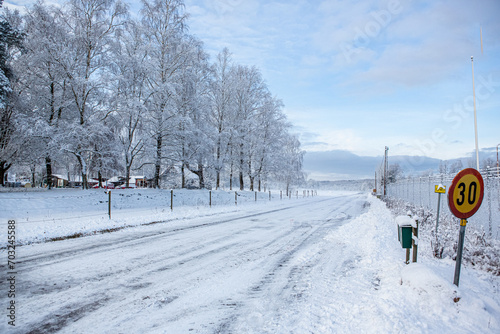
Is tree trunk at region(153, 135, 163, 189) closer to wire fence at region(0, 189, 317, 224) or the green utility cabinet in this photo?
wire fence at region(0, 189, 317, 224)

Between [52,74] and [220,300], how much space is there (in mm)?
20482

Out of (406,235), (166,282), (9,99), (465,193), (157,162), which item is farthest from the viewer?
(157,162)

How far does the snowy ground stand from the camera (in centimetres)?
315

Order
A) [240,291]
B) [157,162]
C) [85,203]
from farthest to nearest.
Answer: [157,162] < [85,203] < [240,291]

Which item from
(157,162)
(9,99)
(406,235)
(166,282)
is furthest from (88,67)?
(406,235)

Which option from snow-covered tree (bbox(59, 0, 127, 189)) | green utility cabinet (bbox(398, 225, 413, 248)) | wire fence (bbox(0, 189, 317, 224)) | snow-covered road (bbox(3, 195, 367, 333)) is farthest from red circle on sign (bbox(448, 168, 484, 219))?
snow-covered tree (bbox(59, 0, 127, 189))

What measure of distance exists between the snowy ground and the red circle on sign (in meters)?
1.07

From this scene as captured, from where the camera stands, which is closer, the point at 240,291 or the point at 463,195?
the point at 463,195

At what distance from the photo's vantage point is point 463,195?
11.8 ft

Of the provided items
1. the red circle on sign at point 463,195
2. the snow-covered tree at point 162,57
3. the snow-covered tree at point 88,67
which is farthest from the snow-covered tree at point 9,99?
the red circle on sign at point 463,195

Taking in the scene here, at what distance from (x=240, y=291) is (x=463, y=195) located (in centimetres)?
334

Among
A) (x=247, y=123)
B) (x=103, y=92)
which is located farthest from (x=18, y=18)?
(x=247, y=123)

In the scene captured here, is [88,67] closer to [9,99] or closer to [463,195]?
[9,99]

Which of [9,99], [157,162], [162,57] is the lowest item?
[157,162]
